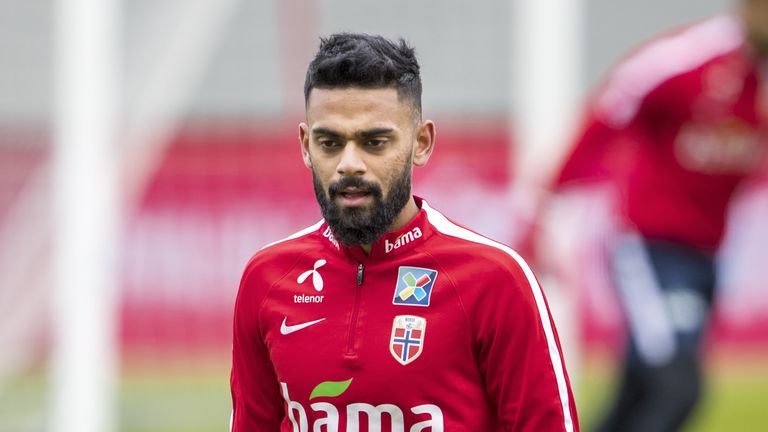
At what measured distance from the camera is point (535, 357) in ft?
10.4

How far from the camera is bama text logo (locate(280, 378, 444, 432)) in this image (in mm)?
3227

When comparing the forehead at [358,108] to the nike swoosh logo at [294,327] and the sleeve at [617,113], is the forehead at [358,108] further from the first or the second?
the sleeve at [617,113]

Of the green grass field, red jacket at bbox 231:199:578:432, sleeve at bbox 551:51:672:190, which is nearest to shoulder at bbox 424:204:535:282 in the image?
red jacket at bbox 231:199:578:432

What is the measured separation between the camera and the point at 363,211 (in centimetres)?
318

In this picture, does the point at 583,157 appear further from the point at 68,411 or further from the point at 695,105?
the point at 68,411

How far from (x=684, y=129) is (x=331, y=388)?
2.81 meters

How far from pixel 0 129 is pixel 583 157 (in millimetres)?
4843

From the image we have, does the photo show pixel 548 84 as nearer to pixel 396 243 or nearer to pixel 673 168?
pixel 673 168

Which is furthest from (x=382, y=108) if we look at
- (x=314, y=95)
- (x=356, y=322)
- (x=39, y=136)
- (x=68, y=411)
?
(x=39, y=136)

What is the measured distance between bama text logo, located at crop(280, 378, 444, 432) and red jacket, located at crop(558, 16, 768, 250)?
101 inches

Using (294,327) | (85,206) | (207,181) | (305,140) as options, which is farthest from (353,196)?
(207,181)

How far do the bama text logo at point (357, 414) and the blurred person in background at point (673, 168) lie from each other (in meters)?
2.44

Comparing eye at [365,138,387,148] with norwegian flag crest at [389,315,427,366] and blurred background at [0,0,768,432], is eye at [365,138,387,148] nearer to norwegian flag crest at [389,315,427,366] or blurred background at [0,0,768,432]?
norwegian flag crest at [389,315,427,366]

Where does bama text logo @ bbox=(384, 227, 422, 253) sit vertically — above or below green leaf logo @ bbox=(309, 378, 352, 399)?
above
